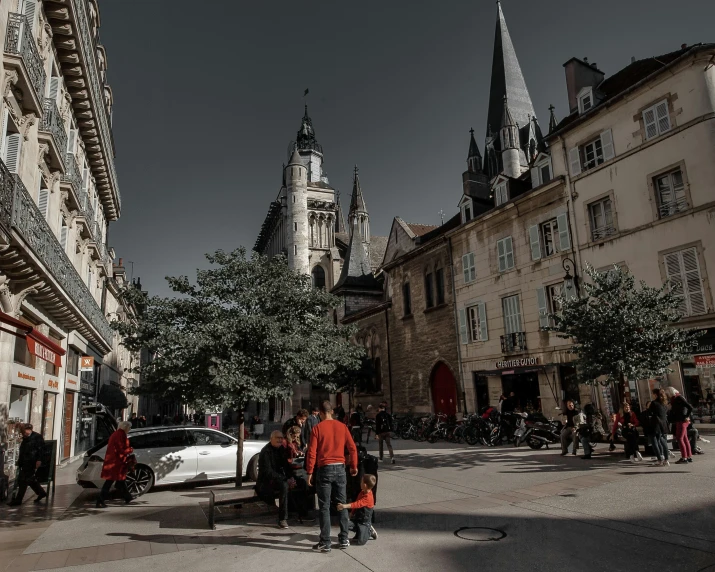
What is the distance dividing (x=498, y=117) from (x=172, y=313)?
154 ft

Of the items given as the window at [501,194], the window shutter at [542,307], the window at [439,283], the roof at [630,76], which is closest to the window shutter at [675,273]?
the window shutter at [542,307]

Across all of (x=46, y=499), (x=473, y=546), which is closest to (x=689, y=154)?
(x=473, y=546)

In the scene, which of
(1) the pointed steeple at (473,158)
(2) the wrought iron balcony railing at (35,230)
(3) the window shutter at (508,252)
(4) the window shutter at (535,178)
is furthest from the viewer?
(1) the pointed steeple at (473,158)

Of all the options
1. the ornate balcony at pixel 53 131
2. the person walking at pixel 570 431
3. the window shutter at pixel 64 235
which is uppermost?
the ornate balcony at pixel 53 131

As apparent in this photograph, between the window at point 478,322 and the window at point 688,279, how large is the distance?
836 centimetres

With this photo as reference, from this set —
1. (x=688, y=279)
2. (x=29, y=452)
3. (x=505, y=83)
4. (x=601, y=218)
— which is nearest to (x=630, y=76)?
(x=601, y=218)

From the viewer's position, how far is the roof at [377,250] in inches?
2405

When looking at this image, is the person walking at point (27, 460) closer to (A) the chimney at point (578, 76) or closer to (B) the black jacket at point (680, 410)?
(B) the black jacket at point (680, 410)

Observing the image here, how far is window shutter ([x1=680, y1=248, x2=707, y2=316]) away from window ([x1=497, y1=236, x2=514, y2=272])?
7226mm

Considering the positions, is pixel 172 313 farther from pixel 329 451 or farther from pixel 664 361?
pixel 664 361

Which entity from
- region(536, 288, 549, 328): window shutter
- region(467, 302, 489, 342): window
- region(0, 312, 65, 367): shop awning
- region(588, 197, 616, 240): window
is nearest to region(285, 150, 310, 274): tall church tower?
region(467, 302, 489, 342): window

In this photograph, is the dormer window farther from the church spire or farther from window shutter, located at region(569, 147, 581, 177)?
the church spire

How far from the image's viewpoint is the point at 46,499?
10.3 meters

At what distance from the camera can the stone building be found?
1018 cm
